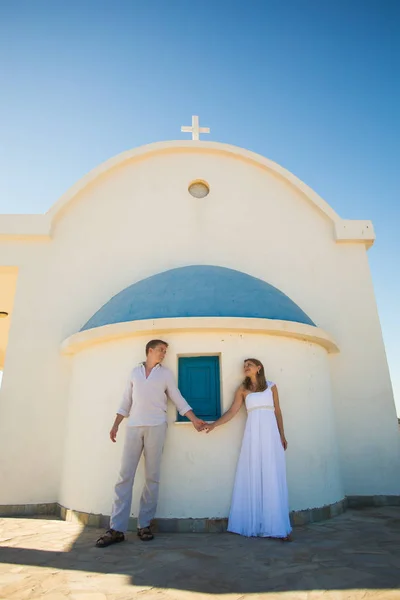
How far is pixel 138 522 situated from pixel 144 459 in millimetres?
659

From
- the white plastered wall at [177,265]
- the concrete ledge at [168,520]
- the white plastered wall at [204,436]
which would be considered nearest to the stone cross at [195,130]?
the white plastered wall at [177,265]

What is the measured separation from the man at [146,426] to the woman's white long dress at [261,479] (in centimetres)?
66

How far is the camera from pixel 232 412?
16.2 feet

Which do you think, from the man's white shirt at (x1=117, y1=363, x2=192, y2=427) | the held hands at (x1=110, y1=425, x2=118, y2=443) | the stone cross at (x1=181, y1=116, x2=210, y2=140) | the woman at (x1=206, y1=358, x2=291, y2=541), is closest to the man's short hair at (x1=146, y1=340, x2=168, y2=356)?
the man's white shirt at (x1=117, y1=363, x2=192, y2=427)

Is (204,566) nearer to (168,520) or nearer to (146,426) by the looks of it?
(168,520)

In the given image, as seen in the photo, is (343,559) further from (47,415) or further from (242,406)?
(47,415)

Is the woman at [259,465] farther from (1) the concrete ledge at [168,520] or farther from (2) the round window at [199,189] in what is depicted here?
(2) the round window at [199,189]

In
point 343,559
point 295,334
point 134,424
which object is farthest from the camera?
point 295,334

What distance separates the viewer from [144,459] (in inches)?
191

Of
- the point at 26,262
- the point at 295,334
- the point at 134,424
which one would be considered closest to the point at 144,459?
the point at 134,424

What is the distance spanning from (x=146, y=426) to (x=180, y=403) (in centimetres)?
46

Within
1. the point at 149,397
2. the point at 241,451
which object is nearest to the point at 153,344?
the point at 149,397

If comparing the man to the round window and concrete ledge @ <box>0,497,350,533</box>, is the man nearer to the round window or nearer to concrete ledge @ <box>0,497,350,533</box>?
concrete ledge @ <box>0,497,350,533</box>

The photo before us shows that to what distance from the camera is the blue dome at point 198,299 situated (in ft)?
18.5
